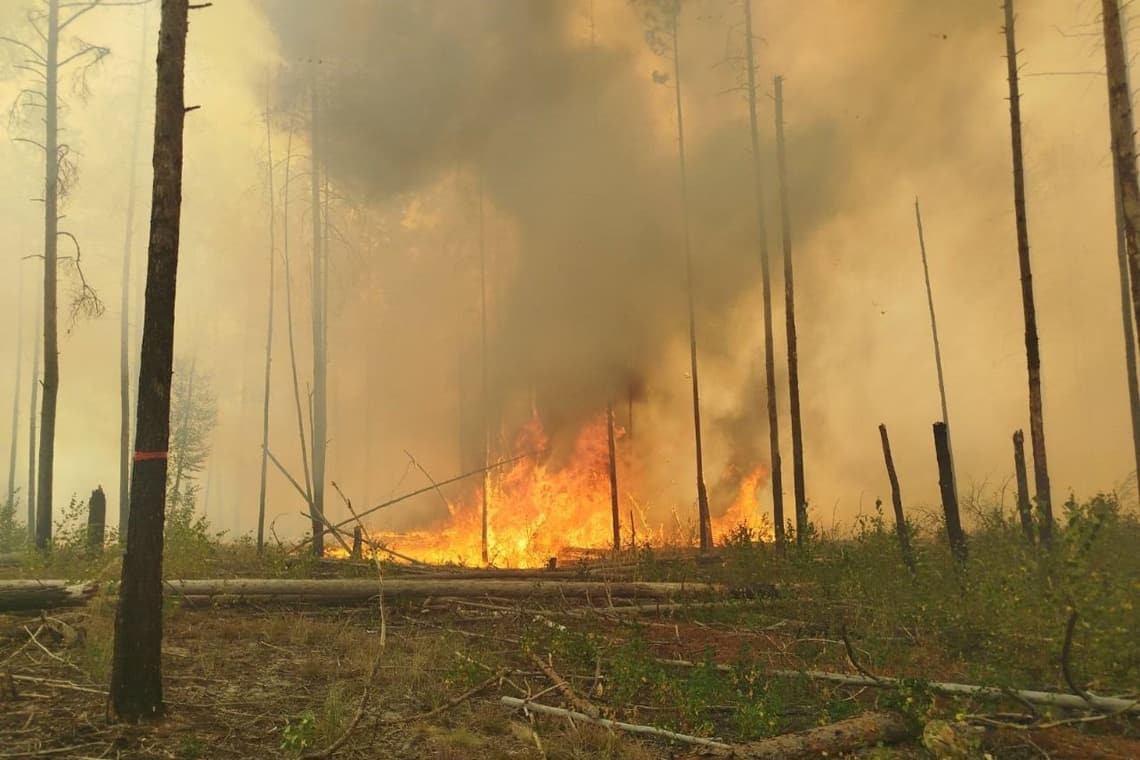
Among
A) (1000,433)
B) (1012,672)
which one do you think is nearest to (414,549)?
(1012,672)

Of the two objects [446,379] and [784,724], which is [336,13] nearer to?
[446,379]

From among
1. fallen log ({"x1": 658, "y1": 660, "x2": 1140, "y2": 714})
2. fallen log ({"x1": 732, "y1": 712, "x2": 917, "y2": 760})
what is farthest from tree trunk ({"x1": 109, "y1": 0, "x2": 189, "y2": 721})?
fallen log ({"x1": 658, "y1": 660, "x2": 1140, "y2": 714})

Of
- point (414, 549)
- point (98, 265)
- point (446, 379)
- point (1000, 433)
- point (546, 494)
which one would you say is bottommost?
point (414, 549)

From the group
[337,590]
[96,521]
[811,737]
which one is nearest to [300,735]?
[811,737]

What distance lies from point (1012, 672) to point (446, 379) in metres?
37.9

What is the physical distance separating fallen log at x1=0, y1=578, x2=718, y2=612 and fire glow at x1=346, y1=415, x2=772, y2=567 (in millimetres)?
11702

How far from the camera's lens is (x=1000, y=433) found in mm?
32750

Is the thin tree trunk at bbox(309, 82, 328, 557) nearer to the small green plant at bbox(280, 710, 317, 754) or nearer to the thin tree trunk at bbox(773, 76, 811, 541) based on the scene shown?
the thin tree trunk at bbox(773, 76, 811, 541)

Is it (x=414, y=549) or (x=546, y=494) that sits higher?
(x=546, y=494)

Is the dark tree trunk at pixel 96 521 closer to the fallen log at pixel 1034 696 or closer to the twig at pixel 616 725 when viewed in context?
the twig at pixel 616 725

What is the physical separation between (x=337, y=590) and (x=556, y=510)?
52.0ft

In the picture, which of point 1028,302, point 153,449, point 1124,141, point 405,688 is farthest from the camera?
point 1028,302

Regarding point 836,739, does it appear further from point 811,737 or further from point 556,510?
point 556,510

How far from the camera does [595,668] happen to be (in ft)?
25.4
